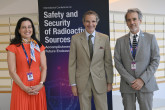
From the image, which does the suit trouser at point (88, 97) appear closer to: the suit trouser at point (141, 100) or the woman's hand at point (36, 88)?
the suit trouser at point (141, 100)

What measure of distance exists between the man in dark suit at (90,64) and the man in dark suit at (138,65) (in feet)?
0.69

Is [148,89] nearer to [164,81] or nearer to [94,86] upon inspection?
[94,86]

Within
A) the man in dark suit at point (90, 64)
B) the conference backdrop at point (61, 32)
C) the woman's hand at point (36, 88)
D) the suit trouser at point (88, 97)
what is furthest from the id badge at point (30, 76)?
the conference backdrop at point (61, 32)

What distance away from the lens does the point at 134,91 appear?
2.09 m

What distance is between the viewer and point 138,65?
80.7 inches

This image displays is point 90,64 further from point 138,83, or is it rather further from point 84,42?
point 138,83

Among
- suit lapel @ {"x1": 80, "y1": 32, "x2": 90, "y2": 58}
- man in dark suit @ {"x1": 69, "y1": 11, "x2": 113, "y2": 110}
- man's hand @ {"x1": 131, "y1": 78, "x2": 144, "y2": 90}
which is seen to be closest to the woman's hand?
man in dark suit @ {"x1": 69, "y1": 11, "x2": 113, "y2": 110}

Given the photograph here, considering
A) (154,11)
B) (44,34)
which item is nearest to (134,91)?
(44,34)

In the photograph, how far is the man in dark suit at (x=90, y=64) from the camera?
2098 millimetres

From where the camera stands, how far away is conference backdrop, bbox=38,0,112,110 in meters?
3.01

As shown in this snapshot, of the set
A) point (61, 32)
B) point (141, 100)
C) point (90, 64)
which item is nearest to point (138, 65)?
point (141, 100)

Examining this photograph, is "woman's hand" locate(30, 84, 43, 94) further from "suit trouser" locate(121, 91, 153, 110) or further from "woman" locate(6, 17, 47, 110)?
"suit trouser" locate(121, 91, 153, 110)

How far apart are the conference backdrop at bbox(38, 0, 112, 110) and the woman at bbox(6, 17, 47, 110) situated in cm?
95

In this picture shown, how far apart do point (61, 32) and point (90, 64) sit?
3.98 ft
